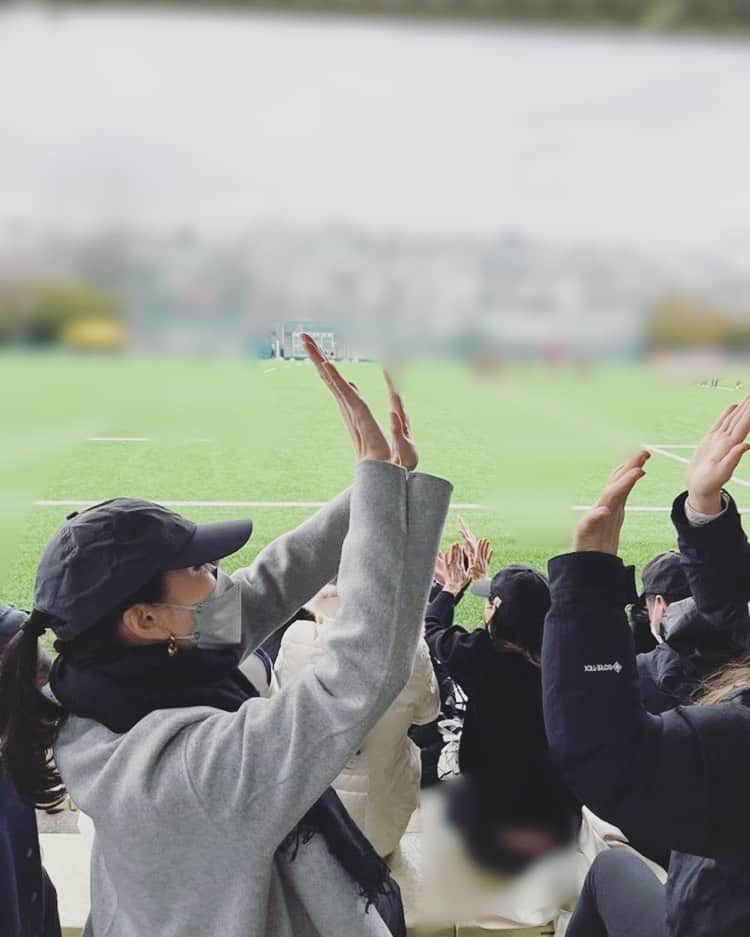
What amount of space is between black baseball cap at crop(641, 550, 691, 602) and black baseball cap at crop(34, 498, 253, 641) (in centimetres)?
106

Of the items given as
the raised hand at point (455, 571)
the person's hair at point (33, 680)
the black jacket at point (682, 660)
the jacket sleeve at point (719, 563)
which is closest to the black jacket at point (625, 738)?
the jacket sleeve at point (719, 563)

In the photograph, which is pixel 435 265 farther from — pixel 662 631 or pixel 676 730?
pixel 662 631

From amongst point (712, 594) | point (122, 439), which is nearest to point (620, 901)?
point (712, 594)

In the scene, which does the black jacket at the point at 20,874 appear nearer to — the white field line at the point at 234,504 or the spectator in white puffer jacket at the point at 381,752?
the spectator in white puffer jacket at the point at 381,752

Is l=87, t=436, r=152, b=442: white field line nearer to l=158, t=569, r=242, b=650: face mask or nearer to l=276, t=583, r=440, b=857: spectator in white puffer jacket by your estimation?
l=276, t=583, r=440, b=857: spectator in white puffer jacket

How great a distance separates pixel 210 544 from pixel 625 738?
14.6 inches

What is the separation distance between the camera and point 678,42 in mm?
839

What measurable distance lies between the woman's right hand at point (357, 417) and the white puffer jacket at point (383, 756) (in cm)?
77

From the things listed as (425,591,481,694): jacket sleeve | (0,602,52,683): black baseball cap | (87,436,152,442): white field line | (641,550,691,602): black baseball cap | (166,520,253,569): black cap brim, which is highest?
(166,520,253,569): black cap brim

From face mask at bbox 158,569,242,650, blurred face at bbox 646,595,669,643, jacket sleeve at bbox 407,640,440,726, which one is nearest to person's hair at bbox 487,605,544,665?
jacket sleeve at bbox 407,640,440,726

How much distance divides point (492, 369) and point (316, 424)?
380 millimetres

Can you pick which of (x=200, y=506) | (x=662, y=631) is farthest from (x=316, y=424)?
(x=200, y=506)

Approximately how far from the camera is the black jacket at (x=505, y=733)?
1396mm

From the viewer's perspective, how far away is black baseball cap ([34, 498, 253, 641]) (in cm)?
65
